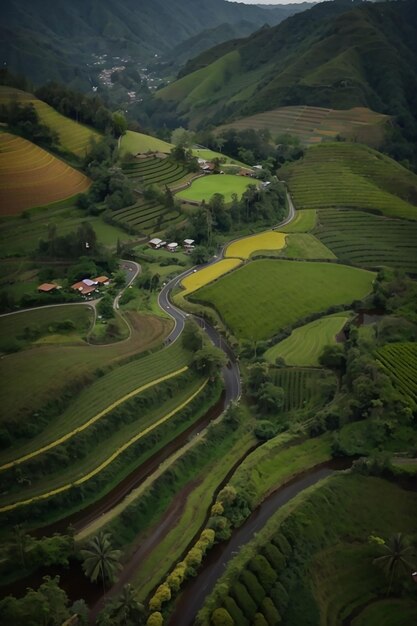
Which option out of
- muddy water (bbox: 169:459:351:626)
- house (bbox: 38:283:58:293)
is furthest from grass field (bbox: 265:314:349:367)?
house (bbox: 38:283:58:293)

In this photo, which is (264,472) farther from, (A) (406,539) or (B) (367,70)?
(B) (367,70)

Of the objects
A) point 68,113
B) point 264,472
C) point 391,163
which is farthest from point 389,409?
point 68,113

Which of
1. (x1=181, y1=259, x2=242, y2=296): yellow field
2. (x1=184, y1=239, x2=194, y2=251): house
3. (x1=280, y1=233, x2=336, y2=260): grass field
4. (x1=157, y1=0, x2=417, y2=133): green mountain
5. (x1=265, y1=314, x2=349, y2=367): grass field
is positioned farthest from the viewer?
(x1=157, y1=0, x2=417, y2=133): green mountain

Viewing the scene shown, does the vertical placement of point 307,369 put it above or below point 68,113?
below

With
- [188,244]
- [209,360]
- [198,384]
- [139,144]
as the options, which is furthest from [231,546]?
[139,144]

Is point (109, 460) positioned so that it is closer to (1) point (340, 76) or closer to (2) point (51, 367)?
(2) point (51, 367)

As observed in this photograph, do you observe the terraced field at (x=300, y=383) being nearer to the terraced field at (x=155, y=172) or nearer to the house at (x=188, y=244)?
the house at (x=188, y=244)

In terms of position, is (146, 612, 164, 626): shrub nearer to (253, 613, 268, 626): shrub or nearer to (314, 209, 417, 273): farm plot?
(253, 613, 268, 626): shrub
